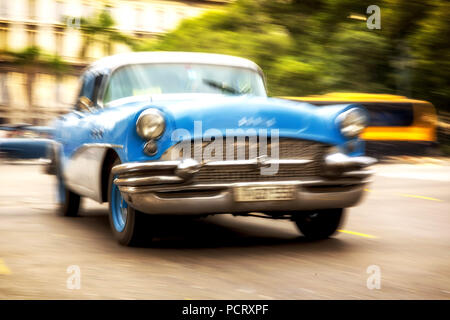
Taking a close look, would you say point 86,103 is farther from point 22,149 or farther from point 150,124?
point 22,149

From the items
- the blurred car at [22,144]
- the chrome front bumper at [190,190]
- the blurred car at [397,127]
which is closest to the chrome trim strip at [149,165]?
the chrome front bumper at [190,190]

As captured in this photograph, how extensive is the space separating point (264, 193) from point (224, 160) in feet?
1.31

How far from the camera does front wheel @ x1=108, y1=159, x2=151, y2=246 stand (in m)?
6.36

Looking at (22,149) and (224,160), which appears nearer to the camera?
(224,160)

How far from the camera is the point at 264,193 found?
6.20 meters

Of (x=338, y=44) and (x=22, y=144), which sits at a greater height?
(x=338, y=44)

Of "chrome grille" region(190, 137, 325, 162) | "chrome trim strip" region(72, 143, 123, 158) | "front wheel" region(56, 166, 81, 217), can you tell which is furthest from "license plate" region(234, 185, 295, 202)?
"front wheel" region(56, 166, 81, 217)

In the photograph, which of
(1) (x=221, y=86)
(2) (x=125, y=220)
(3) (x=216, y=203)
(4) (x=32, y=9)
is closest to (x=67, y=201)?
(1) (x=221, y=86)

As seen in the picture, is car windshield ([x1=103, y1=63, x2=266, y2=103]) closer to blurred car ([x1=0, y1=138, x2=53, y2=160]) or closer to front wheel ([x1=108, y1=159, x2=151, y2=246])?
front wheel ([x1=108, y1=159, x2=151, y2=246])

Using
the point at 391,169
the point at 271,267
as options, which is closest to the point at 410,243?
the point at 271,267
